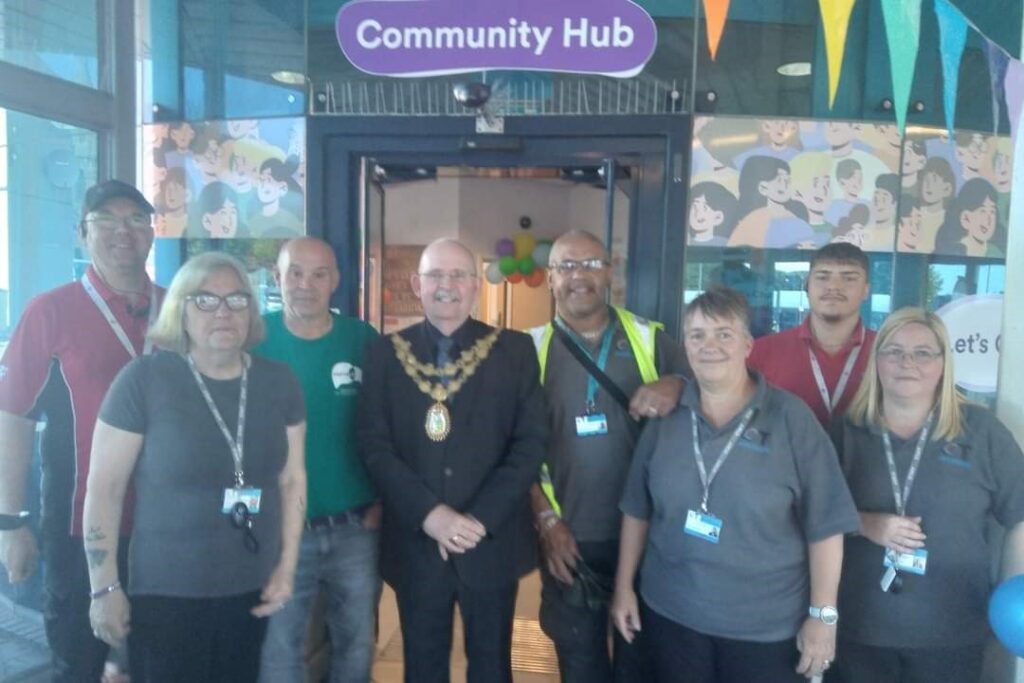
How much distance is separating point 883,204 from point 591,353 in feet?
6.22

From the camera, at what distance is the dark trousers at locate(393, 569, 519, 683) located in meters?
2.10

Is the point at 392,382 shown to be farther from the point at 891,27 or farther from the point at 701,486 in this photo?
the point at 891,27

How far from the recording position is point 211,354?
180 cm

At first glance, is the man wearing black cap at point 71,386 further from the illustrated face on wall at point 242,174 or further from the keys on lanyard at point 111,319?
the illustrated face on wall at point 242,174

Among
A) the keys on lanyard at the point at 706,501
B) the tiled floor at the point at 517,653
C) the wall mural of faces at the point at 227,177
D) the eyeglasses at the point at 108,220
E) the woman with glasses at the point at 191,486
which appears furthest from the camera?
the wall mural of faces at the point at 227,177

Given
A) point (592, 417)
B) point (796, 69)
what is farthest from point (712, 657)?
point (796, 69)

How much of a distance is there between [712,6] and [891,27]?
473 mm

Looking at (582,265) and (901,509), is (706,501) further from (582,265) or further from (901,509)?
(582,265)

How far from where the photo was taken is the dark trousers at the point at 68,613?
2.18 m

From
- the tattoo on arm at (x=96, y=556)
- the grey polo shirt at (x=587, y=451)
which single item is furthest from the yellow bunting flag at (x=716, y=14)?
the tattoo on arm at (x=96, y=556)

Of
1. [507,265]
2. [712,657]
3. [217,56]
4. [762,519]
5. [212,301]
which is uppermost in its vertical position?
→ [217,56]

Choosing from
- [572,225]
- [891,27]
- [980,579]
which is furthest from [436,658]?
[572,225]

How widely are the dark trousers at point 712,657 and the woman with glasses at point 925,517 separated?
0.75ft

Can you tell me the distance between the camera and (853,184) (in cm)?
333
